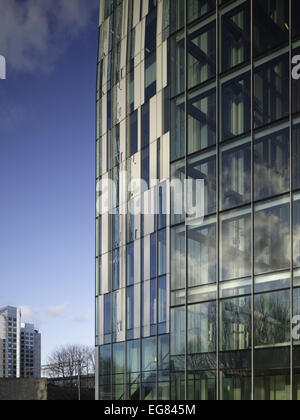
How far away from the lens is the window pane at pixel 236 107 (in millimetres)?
11688

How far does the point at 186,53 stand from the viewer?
43.6ft

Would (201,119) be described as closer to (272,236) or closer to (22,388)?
(272,236)

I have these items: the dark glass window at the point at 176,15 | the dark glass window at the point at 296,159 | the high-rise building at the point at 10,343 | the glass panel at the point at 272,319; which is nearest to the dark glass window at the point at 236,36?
the dark glass window at the point at 176,15

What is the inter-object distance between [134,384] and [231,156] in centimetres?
687

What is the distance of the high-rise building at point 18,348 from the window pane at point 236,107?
2271 centimetres

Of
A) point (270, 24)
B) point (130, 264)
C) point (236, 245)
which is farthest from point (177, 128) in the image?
point (130, 264)

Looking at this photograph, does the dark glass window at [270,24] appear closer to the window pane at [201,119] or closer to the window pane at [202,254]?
the window pane at [201,119]

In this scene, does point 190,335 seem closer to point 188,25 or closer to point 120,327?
point 120,327

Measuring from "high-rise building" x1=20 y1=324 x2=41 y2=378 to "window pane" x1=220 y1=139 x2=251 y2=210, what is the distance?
24.9m

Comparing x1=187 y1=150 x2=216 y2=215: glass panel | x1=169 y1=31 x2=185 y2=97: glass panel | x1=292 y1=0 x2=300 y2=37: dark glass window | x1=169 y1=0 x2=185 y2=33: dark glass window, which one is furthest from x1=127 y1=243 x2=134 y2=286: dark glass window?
x1=292 y1=0 x2=300 y2=37: dark glass window

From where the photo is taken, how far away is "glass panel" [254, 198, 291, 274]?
10461mm

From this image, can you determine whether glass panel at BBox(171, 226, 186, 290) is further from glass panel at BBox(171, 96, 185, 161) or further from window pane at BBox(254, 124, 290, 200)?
window pane at BBox(254, 124, 290, 200)
